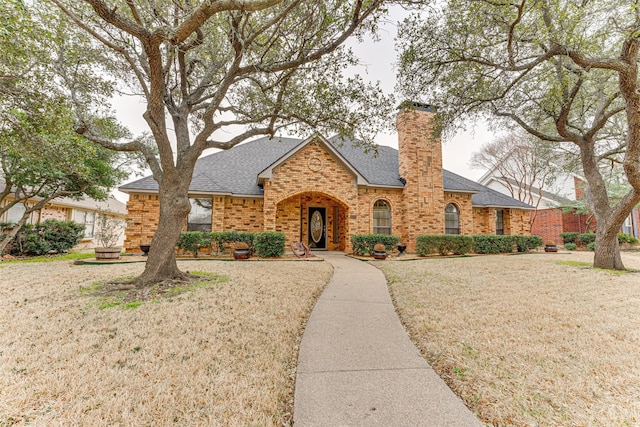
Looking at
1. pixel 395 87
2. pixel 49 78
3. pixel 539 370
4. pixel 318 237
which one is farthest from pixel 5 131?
pixel 318 237

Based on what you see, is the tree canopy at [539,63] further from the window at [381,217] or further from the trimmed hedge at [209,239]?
the trimmed hedge at [209,239]

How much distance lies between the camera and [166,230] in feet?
20.9

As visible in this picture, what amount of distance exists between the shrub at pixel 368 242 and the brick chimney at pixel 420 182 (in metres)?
2.19

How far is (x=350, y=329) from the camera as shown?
4.08m

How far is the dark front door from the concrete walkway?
35.9ft

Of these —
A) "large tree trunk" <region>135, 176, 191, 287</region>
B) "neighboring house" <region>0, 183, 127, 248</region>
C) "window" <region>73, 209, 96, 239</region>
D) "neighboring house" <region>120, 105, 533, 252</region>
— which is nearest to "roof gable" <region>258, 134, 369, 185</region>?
"neighboring house" <region>120, 105, 533, 252</region>

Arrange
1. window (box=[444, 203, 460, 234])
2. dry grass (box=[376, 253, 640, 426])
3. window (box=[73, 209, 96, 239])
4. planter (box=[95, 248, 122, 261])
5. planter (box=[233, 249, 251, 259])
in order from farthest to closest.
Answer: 1. window (box=[73, 209, 96, 239])
2. window (box=[444, 203, 460, 234])
3. planter (box=[233, 249, 251, 259])
4. planter (box=[95, 248, 122, 261])
5. dry grass (box=[376, 253, 640, 426])

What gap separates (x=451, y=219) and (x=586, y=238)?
9.46 meters

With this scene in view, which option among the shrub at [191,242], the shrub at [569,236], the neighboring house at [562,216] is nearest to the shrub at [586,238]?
the shrub at [569,236]

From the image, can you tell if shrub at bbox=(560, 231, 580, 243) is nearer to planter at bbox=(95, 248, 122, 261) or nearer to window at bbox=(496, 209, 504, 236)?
window at bbox=(496, 209, 504, 236)

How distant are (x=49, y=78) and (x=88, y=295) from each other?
18.3ft

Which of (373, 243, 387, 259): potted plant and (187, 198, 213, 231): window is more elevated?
(187, 198, 213, 231): window

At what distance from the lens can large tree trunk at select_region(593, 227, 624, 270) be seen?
28.2 feet

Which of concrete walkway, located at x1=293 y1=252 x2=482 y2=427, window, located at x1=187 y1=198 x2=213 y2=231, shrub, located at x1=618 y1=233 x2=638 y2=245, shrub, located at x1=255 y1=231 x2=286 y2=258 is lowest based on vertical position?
concrete walkway, located at x1=293 y1=252 x2=482 y2=427
